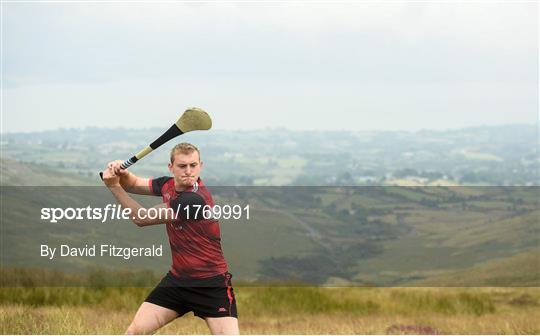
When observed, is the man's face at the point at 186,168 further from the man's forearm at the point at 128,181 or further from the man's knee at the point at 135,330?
the man's knee at the point at 135,330

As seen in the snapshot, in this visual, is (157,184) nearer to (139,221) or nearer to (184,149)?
(139,221)

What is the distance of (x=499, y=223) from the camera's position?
9706 centimetres

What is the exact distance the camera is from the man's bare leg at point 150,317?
7.47 m

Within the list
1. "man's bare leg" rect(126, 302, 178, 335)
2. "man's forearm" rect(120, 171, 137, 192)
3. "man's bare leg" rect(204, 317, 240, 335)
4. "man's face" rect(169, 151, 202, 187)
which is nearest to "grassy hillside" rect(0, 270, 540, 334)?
"man's bare leg" rect(126, 302, 178, 335)

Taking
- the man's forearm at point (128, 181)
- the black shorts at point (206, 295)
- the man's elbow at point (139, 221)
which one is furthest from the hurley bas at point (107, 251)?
the man's elbow at point (139, 221)

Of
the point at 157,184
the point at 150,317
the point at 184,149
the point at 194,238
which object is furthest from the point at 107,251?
the point at 184,149

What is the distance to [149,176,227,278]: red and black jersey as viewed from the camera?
7195 mm

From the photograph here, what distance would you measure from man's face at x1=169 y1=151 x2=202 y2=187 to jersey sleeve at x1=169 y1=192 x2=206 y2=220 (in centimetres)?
13

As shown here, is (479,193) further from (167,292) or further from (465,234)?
(167,292)

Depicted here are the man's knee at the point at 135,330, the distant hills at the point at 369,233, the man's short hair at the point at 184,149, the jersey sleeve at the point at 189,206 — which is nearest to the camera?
the man's short hair at the point at 184,149

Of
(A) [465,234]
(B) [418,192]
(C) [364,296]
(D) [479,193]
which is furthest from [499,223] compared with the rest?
(C) [364,296]

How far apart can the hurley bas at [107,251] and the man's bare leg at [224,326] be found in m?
2.02

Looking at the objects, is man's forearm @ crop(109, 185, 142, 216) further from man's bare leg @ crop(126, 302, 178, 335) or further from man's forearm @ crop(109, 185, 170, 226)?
man's bare leg @ crop(126, 302, 178, 335)

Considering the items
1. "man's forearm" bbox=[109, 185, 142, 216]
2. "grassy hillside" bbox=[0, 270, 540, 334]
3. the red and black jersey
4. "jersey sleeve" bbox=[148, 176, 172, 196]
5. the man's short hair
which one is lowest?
"grassy hillside" bbox=[0, 270, 540, 334]
